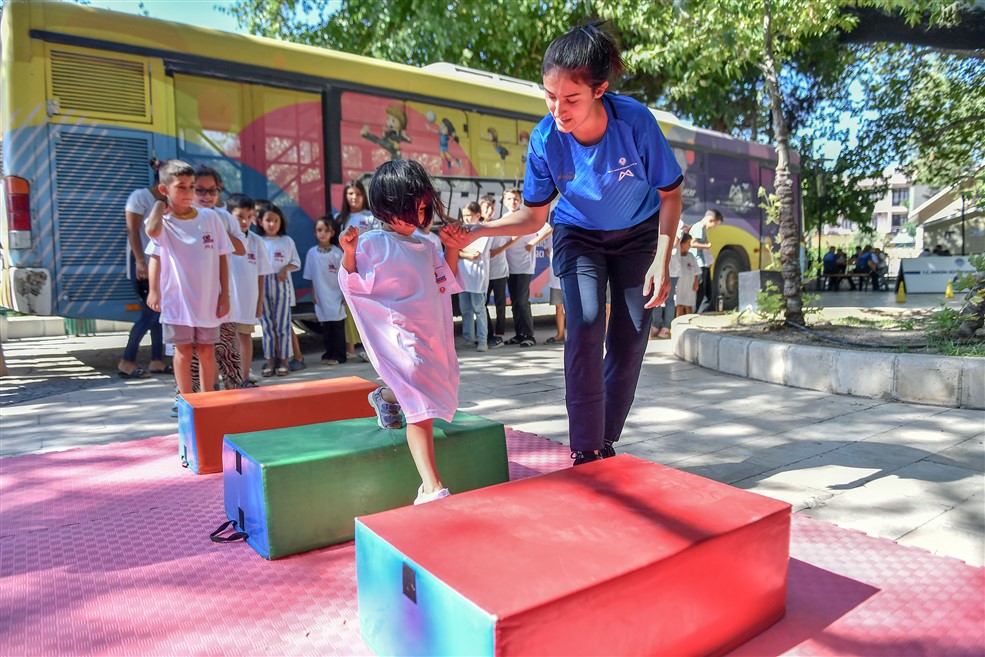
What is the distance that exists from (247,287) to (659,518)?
5.19m

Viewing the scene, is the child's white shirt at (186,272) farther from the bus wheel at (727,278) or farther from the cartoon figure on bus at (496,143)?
the bus wheel at (727,278)

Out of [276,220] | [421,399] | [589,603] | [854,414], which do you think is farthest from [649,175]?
[276,220]

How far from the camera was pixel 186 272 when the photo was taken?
15.3ft

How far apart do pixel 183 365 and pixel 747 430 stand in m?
3.56

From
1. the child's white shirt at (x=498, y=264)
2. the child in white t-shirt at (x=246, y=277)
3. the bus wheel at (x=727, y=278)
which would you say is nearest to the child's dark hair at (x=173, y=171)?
the child in white t-shirt at (x=246, y=277)

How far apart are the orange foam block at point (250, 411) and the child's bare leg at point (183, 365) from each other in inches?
29.7

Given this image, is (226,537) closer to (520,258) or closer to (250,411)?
(250,411)

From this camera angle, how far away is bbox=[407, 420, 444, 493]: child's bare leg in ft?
8.92

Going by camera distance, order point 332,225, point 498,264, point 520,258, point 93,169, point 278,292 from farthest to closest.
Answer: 1. point 520,258
2. point 498,264
3. point 332,225
4. point 278,292
5. point 93,169

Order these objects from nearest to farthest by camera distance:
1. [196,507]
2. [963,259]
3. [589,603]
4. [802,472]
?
1. [589,603]
2. [196,507]
3. [802,472]
4. [963,259]

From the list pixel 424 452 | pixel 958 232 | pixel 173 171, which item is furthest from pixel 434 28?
pixel 958 232

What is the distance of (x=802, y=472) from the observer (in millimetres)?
3582

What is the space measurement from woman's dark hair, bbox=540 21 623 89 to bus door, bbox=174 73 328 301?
203 inches

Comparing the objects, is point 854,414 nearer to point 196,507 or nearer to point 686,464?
point 686,464
